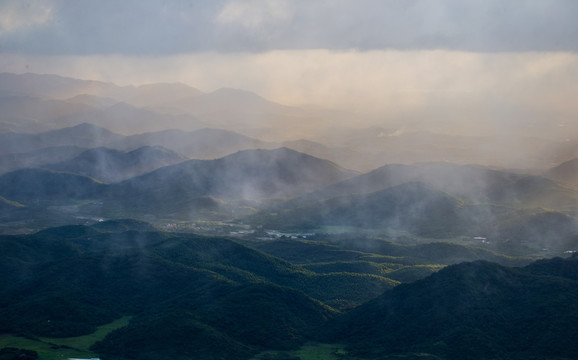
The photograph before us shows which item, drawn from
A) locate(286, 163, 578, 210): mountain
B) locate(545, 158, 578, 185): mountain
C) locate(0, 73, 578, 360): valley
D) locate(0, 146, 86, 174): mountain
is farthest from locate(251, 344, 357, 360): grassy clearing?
locate(0, 146, 86, 174): mountain

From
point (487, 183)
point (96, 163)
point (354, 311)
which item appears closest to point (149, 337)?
point (354, 311)

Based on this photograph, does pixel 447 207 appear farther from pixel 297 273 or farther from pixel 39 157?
pixel 39 157

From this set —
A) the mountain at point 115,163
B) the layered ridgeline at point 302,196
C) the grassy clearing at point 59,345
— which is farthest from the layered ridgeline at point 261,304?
the mountain at point 115,163

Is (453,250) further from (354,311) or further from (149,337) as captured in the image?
(149,337)

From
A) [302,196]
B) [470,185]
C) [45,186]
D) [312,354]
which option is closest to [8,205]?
[45,186]

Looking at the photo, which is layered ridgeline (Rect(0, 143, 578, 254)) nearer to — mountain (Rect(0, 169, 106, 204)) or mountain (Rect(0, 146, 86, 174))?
mountain (Rect(0, 169, 106, 204))

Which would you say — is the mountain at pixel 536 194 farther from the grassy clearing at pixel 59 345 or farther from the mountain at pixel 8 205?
the mountain at pixel 8 205
